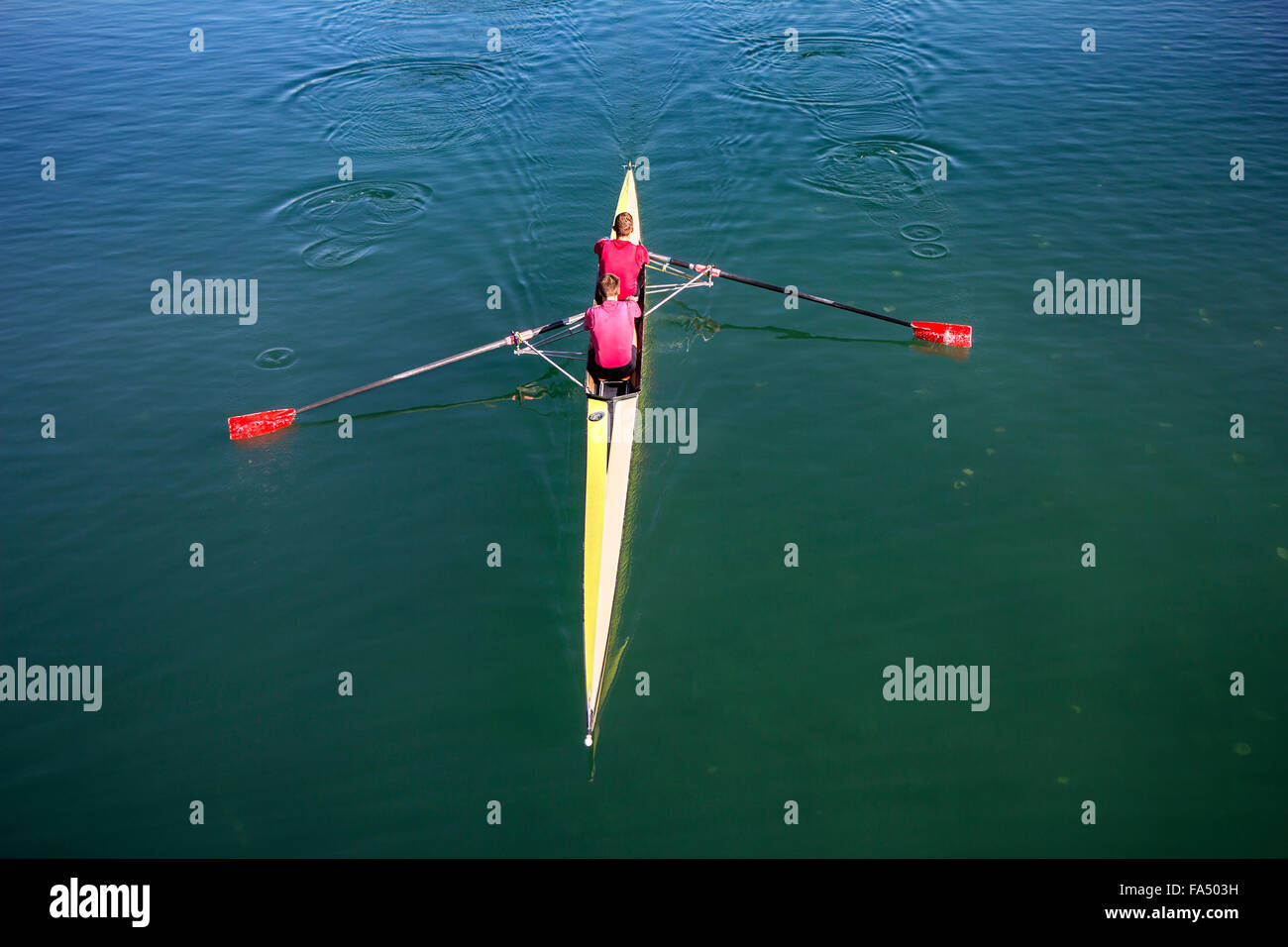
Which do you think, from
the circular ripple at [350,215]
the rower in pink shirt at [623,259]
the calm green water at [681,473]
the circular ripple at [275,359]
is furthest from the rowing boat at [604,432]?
the circular ripple at [350,215]

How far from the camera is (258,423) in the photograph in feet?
44.0

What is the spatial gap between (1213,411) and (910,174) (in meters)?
8.80

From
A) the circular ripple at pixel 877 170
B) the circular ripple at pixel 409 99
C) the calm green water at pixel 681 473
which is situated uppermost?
the circular ripple at pixel 409 99

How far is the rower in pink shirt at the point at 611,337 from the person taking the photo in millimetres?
12211

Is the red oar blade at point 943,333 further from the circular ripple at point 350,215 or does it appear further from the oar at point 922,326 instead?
the circular ripple at point 350,215

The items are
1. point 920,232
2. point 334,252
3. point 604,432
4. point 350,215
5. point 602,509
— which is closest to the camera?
point 602,509

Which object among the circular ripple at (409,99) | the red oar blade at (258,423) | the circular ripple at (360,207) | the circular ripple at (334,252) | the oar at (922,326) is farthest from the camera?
the circular ripple at (409,99)

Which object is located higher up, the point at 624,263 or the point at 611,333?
the point at 624,263

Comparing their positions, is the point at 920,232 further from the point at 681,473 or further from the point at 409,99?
the point at 409,99

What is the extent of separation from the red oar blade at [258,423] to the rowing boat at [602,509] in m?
5.00

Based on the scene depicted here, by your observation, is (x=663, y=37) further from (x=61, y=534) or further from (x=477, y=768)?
(x=477, y=768)

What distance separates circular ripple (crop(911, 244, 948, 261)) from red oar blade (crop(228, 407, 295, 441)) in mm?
12092

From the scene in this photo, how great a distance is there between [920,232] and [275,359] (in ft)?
42.0

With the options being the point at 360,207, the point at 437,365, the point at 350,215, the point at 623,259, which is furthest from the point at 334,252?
the point at 623,259
